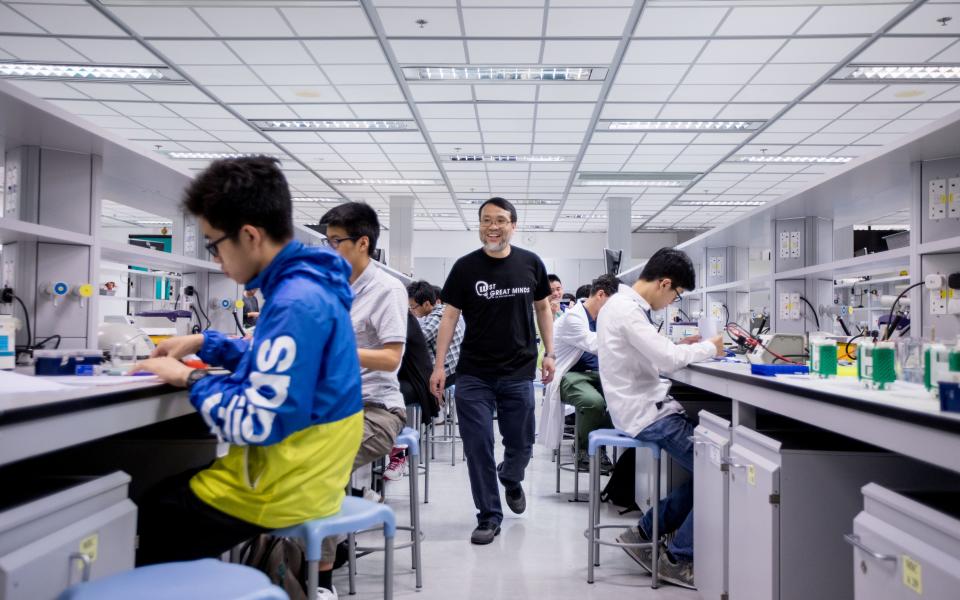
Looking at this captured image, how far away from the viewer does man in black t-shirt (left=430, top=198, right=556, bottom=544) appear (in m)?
2.76

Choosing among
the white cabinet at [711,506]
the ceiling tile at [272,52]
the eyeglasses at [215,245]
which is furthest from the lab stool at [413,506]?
the ceiling tile at [272,52]

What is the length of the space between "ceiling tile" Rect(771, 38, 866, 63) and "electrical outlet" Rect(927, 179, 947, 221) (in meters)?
2.69

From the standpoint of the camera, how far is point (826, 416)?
1338 mm

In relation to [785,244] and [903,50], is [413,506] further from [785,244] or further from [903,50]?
[903,50]

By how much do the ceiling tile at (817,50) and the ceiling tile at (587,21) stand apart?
1331 mm

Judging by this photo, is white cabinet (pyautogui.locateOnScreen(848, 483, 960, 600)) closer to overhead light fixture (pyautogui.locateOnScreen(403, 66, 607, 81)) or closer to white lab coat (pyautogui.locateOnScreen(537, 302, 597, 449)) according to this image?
white lab coat (pyautogui.locateOnScreen(537, 302, 597, 449))

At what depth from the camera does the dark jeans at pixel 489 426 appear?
2.74 meters

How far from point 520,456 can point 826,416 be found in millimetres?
1690

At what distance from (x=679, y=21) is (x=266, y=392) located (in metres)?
4.28

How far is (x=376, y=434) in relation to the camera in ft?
6.58

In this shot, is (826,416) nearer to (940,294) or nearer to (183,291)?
(940,294)

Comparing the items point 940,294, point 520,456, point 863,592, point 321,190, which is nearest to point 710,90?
point 940,294

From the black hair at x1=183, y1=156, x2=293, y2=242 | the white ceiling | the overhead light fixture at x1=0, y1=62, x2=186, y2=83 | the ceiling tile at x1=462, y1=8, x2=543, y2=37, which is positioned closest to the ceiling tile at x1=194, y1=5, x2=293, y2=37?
the white ceiling

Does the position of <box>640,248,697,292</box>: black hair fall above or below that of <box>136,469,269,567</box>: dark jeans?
above
